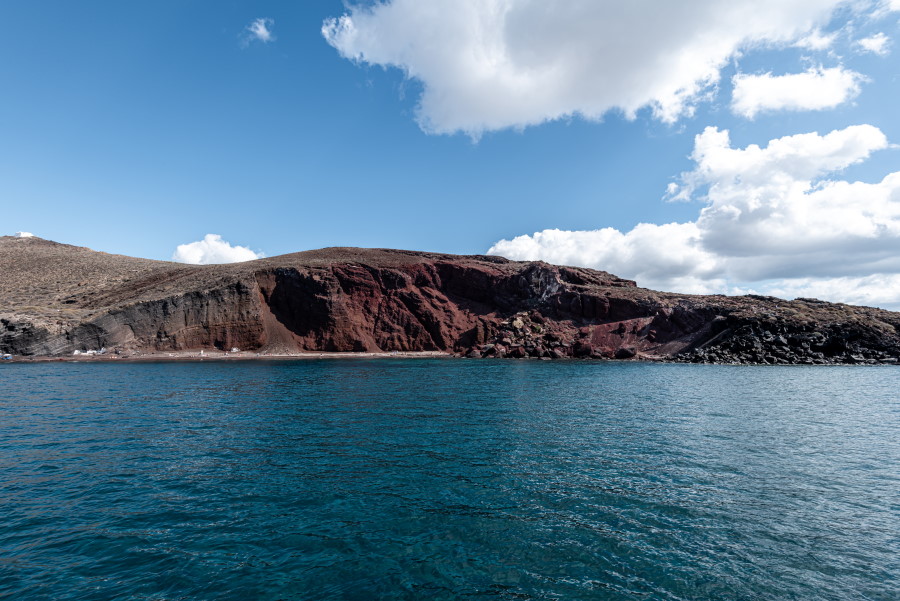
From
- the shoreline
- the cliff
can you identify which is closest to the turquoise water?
the shoreline

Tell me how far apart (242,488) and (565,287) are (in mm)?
94836

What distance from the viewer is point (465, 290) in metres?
107

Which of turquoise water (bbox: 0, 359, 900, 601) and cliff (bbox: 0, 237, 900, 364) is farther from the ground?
cliff (bbox: 0, 237, 900, 364)

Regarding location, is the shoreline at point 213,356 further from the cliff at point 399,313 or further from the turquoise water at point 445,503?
the turquoise water at point 445,503

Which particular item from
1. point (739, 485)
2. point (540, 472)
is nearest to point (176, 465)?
point (540, 472)

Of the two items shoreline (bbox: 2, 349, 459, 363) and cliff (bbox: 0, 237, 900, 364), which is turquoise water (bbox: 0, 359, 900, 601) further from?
cliff (bbox: 0, 237, 900, 364)

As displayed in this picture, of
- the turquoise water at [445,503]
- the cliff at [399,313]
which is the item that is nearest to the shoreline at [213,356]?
the cliff at [399,313]

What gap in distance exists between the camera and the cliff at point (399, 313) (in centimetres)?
7619

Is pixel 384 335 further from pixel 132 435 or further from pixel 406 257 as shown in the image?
pixel 132 435

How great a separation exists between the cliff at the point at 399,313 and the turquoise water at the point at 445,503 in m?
56.2

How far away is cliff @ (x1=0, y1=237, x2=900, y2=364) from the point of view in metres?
76.2

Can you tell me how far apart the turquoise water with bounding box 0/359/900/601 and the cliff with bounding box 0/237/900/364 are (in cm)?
5625

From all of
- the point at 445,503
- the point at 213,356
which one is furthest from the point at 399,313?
the point at 445,503

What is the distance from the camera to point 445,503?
13906 mm
